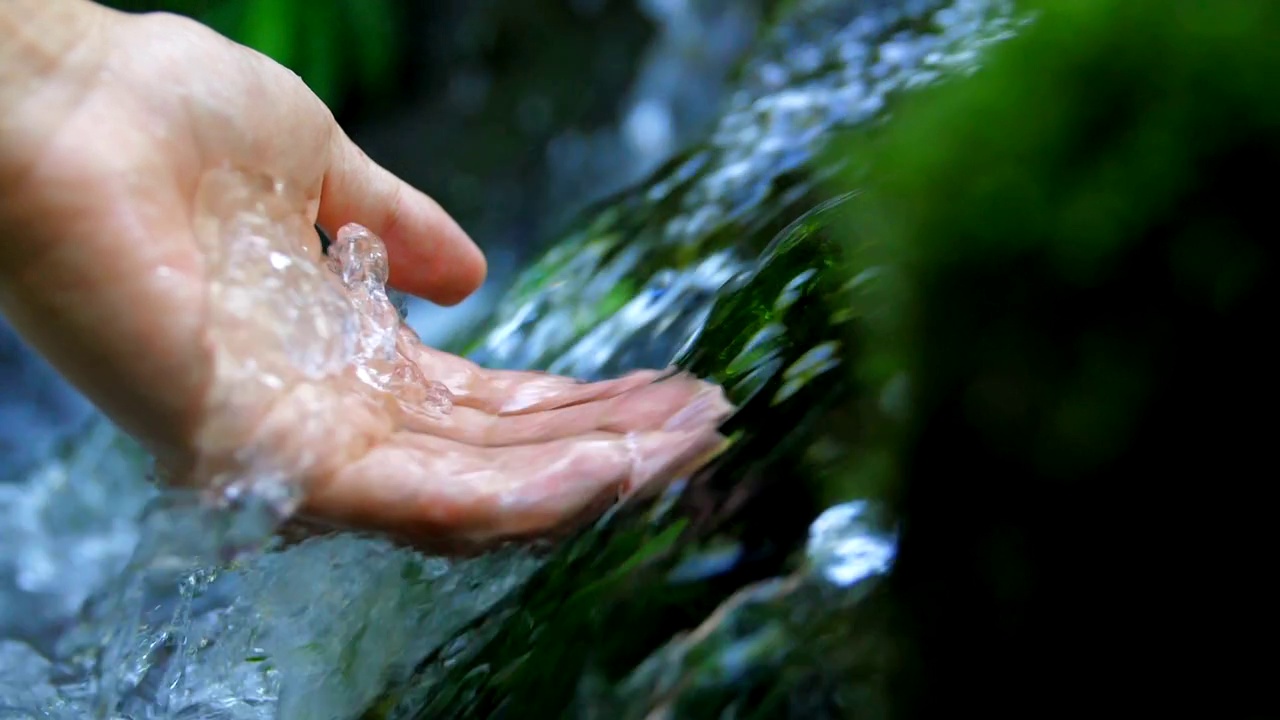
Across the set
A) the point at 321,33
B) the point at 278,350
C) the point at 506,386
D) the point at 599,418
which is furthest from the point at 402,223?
the point at 321,33

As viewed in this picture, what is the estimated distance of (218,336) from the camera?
3.53 feet

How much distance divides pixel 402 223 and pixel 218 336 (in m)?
0.48

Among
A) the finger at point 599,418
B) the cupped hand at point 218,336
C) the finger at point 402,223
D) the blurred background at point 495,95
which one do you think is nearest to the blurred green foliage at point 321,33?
the blurred background at point 495,95

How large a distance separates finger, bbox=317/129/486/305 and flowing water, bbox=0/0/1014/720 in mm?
63

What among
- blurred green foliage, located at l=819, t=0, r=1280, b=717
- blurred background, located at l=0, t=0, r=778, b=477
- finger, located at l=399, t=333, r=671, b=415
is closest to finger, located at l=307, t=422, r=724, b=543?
finger, located at l=399, t=333, r=671, b=415

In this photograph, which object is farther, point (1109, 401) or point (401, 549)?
point (401, 549)

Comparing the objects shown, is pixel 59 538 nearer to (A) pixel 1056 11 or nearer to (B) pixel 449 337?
(B) pixel 449 337

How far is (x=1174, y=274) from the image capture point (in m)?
0.76

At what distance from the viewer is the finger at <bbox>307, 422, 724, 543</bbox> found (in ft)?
3.44

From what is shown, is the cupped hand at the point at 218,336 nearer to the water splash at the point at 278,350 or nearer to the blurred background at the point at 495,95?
the water splash at the point at 278,350

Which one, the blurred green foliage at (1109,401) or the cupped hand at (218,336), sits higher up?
the cupped hand at (218,336)

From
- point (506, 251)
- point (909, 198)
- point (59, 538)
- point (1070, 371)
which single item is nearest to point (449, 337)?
point (506, 251)

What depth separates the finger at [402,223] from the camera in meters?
1.44

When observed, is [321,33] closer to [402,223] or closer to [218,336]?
[402,223]
